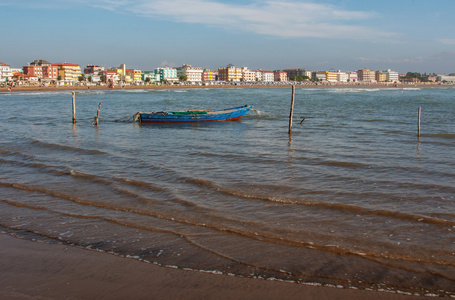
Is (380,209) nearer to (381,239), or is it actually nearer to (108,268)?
(381,239)

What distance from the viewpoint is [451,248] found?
6.84m

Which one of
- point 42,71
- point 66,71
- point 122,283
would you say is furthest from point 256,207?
point 42,71

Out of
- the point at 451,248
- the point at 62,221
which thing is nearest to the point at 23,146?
the point at 62,221

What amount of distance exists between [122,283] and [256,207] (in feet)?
13.4

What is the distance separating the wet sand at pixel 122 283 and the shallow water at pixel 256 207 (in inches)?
10.5

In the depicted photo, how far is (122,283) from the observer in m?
5.53

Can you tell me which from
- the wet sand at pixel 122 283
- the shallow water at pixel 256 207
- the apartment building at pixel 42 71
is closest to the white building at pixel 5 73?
the apartment building at pixel 42 71

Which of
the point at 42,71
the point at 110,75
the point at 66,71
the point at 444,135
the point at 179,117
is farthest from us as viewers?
the point at 110,75

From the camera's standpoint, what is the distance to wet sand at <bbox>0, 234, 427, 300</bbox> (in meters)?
5.21

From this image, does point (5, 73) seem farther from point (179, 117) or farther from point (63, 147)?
point (63, 147)

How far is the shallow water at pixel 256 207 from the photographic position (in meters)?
6.27

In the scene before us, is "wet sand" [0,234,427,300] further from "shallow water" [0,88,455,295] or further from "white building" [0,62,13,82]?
"white building" [0,62,13,82]

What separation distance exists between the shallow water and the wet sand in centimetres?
27

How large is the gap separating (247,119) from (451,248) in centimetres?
2615
